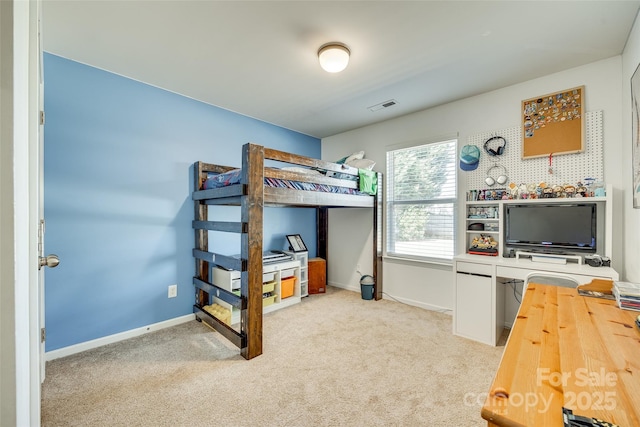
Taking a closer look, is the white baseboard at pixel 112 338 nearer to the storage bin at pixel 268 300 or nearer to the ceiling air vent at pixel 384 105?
the storage bin at pixel 268 300

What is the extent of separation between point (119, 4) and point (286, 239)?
2945 millimetres

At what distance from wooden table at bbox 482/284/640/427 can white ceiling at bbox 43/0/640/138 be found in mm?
1807

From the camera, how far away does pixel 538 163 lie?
101 inches

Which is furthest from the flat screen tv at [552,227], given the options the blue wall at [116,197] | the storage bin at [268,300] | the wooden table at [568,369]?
the blue wall at [116,197]

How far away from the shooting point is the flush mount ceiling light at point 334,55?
6.62 ft

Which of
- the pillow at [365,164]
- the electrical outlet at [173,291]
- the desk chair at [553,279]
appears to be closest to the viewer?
the desk chair at [553,279]

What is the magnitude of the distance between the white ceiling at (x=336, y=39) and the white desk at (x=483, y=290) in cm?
172

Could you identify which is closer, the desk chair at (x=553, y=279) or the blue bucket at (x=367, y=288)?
the desk chair at (x=553, y=279)

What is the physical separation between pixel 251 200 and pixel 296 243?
74.0 inches

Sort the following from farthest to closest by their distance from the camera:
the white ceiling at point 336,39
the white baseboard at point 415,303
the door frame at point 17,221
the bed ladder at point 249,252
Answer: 1. the white baseboard at point 415,303
2. the bed ladder at point 249,252
3. the white ceiling at point 336,39
4. the door frame at point 17,221

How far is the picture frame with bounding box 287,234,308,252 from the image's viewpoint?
3831mm

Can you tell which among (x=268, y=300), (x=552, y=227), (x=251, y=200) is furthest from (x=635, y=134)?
(x=268, y=300)

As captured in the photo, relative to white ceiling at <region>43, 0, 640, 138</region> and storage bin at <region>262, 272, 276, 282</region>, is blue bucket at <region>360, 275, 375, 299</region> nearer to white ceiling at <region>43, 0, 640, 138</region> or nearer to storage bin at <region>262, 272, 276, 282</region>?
storage bin at <region>262, 272, 276, 282</region>

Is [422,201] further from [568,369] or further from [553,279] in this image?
[568,369]
